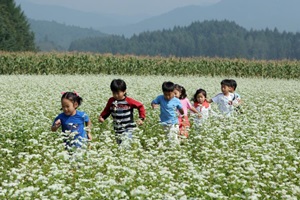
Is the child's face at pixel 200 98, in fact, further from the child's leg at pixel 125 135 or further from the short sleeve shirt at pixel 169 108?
the child's leg at pixel 125 135

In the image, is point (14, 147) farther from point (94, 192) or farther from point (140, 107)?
point (94, 192)

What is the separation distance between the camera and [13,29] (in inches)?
3524

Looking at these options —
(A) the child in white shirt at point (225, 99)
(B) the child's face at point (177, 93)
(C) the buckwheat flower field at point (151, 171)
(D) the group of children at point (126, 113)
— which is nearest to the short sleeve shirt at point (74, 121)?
(D) the group of children at point (126, 113)

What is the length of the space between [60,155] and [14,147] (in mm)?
2956

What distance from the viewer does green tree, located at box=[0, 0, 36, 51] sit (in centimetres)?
8369

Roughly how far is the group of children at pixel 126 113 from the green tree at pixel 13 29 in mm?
75019

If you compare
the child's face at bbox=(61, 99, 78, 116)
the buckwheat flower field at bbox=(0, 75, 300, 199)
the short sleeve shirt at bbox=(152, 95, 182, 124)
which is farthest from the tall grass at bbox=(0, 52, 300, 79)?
the child's face at bbox=(61, 99, 78, 116)

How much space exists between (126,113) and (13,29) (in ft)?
276

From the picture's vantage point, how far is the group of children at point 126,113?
8.71 meters

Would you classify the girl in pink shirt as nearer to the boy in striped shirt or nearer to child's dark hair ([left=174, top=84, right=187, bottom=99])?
child's dark hair ([left=174, top=84, right=187, bottom=99])

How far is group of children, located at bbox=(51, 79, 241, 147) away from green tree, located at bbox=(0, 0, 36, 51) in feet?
246

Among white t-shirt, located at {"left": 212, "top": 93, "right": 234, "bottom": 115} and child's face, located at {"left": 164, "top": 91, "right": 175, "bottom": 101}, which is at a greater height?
child's face, located at {"left": 164, "top": 91, "right": 175, "bottom": 101}

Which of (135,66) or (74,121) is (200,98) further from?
(135,66)

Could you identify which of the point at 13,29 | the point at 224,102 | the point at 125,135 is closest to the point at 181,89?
the point at 224,102
